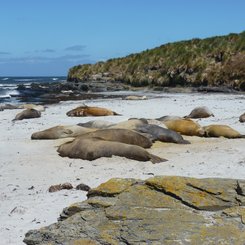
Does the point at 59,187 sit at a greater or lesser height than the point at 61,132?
greater

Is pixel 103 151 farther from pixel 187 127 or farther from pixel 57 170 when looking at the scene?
pixel 187 127

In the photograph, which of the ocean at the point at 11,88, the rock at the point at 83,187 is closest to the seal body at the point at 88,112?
the rock at the point at 83,187

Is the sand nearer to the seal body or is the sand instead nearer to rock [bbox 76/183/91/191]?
rock [bbox 76/183/91/191]

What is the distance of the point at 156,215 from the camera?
13.5ft

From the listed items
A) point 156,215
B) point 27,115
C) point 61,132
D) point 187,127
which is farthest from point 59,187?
point 27,115

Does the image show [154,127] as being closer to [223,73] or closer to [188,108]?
[188,108]

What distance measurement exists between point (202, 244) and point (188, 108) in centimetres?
1690

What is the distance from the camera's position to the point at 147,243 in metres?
3.71

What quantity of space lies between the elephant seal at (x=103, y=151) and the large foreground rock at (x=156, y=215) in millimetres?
4353

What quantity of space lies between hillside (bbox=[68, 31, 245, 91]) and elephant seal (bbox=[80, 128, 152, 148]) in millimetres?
22087

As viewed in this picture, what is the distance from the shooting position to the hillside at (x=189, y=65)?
3391 centimetres

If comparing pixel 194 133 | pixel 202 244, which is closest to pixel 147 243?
pixel 202 244

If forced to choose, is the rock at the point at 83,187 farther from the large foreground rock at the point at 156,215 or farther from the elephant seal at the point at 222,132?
the elephant seal at the point at 222,132

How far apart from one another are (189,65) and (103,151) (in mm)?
29011
